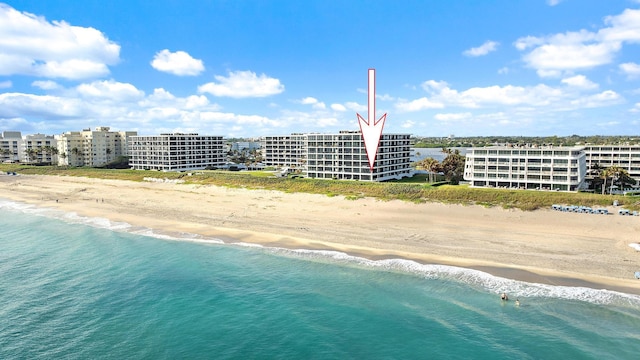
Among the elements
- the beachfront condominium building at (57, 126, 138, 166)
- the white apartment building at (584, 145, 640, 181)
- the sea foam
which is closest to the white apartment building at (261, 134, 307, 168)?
the beachfront condominium building at (57, 126, 138, 166)

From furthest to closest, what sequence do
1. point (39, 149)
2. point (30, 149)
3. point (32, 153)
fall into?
point (39, 149), point (30, 149), point (32, 153)

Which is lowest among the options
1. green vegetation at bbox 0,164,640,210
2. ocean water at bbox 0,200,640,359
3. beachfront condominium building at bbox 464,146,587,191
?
ocean water at bbox 0,200,640,359

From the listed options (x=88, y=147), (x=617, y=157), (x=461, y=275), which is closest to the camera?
(x=461, y=275)

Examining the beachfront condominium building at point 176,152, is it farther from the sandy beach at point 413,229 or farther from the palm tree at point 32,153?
the palm tree at point 32,153

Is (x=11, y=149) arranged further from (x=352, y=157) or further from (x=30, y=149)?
(x=352, y=157)

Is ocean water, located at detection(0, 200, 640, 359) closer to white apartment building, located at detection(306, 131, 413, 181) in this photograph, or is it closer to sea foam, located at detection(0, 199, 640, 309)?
sea foam, located at detection(0, 199, 640, 309)

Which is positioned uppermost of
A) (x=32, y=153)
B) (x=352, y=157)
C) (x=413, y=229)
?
(x=32, y=153)

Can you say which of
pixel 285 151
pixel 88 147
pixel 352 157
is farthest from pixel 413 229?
pixel 88 147
